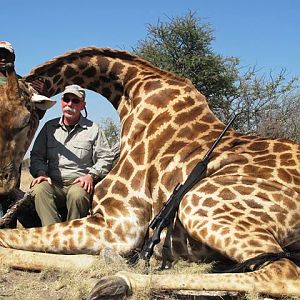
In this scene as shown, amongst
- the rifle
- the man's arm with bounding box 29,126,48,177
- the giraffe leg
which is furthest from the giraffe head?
the giraffe leg

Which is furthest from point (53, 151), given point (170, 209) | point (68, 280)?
point (68, 280)

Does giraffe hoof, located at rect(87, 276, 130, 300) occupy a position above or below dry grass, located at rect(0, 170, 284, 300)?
above

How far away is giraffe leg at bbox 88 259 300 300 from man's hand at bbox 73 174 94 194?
5.46 ft

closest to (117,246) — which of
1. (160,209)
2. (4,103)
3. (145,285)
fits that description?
(160,209)

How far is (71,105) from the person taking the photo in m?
5.78

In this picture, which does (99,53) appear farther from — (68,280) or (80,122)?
(68,280)

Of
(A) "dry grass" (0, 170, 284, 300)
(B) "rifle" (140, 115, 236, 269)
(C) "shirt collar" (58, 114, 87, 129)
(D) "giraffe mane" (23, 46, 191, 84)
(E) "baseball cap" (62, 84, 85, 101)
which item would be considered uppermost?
(D) "giraffe mane" (23, 46, 191, 84)

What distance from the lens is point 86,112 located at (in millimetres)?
6031

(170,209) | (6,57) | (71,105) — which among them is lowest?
(170,209)

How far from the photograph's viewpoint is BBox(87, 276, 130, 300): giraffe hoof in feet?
11.6

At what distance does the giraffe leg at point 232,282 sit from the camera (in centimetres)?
376

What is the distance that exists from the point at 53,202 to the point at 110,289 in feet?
6.70

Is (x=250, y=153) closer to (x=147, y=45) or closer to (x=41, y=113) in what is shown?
(x=41, y=113)

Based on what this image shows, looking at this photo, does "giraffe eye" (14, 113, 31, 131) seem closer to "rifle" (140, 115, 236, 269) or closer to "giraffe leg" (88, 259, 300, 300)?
"rifle" (140, 115, 236, 269)
